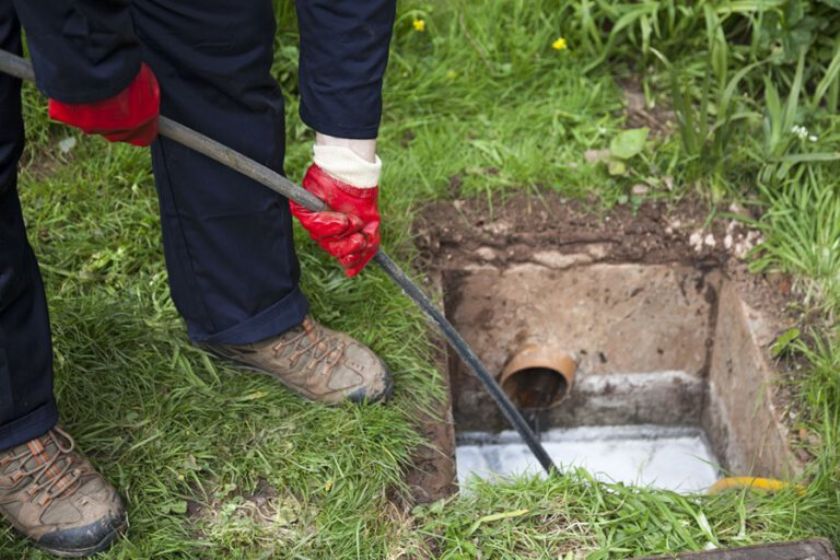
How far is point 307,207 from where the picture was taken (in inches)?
81.4

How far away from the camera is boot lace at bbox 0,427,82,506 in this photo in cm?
205

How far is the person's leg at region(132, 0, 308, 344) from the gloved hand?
12cm

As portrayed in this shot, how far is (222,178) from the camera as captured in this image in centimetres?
206

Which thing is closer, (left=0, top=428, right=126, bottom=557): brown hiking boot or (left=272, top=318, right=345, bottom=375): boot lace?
(left=0, top=428, right=126, bottom=557): brown hiking boot

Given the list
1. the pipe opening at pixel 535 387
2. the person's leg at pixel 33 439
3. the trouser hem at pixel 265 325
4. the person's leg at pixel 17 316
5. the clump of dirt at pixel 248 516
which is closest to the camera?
the person's leg at pixel 17 316

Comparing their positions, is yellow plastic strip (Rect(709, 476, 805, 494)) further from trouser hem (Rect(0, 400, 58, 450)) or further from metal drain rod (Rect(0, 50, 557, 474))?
trouser hem (Rect(0, 400, 58, 450))

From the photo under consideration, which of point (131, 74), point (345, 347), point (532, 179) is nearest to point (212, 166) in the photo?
point (131, 74)

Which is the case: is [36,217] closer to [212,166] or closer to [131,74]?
[212,166]

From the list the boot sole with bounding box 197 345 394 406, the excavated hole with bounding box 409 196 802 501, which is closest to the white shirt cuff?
the boot sole with bounding box 197 345 394 406

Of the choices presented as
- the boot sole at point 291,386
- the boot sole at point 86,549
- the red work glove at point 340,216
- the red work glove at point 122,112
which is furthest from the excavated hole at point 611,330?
the red work glove at point 122,112

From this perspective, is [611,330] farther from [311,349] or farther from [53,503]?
[53,503]

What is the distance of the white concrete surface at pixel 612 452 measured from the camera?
3.21 metres

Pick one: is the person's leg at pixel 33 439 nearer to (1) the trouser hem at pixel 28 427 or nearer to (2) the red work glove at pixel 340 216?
(1) the trouser hem at pixel 28 427

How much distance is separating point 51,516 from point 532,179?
166cm
